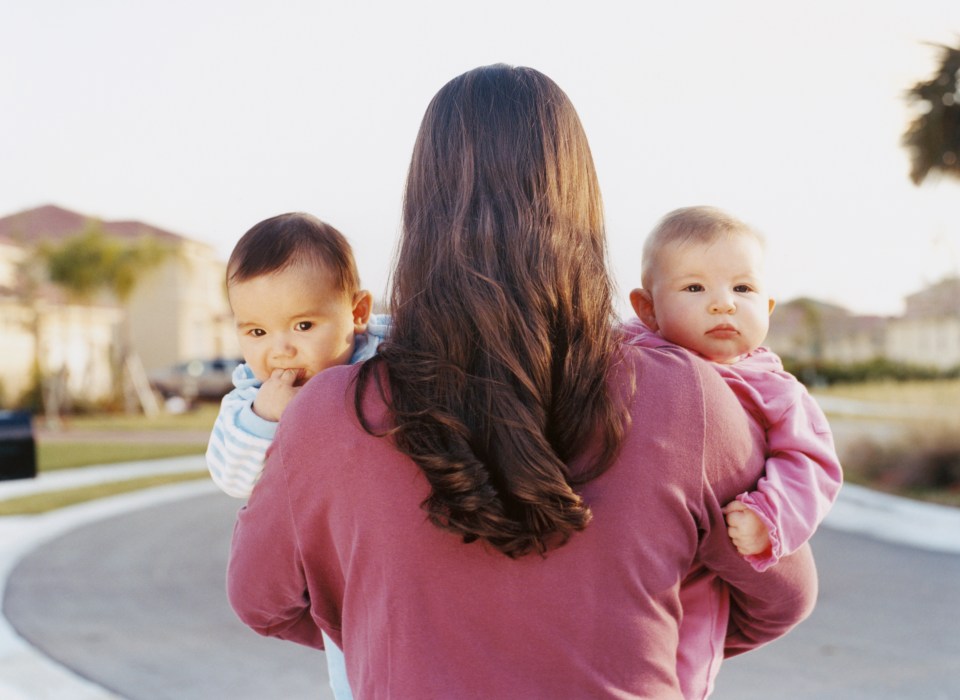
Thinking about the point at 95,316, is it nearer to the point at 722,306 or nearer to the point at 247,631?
the point at 247,631

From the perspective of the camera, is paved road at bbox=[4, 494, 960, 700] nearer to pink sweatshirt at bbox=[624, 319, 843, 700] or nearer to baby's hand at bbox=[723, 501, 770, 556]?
pink sweatshirt at bbox=[624, 319, 843, 700]

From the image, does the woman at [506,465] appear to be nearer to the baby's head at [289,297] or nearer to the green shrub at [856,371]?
the baby's head at [289,297]

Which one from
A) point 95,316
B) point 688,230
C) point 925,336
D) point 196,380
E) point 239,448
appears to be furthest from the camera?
point 925,336

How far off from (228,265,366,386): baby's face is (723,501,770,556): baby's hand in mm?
844

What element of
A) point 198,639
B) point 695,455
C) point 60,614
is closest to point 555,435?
point 695,455

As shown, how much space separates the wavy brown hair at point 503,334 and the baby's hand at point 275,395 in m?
0.42

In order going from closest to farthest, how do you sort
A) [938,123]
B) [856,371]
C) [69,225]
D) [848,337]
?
[938,123] < [856,371] < [69,225] < [848,337]

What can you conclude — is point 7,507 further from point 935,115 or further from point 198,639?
point 935,115

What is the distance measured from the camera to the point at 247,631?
6285 mm

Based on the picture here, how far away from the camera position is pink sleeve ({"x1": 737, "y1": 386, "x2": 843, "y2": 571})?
1420mm

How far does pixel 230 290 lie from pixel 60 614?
18.1 ft

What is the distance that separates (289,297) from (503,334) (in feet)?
2.32

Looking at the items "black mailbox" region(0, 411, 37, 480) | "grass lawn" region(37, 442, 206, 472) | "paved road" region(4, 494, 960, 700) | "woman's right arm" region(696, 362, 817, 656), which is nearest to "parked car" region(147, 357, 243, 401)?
"grass lawn" region(37, 442, 206, 472)

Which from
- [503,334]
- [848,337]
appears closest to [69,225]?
[848,337]
